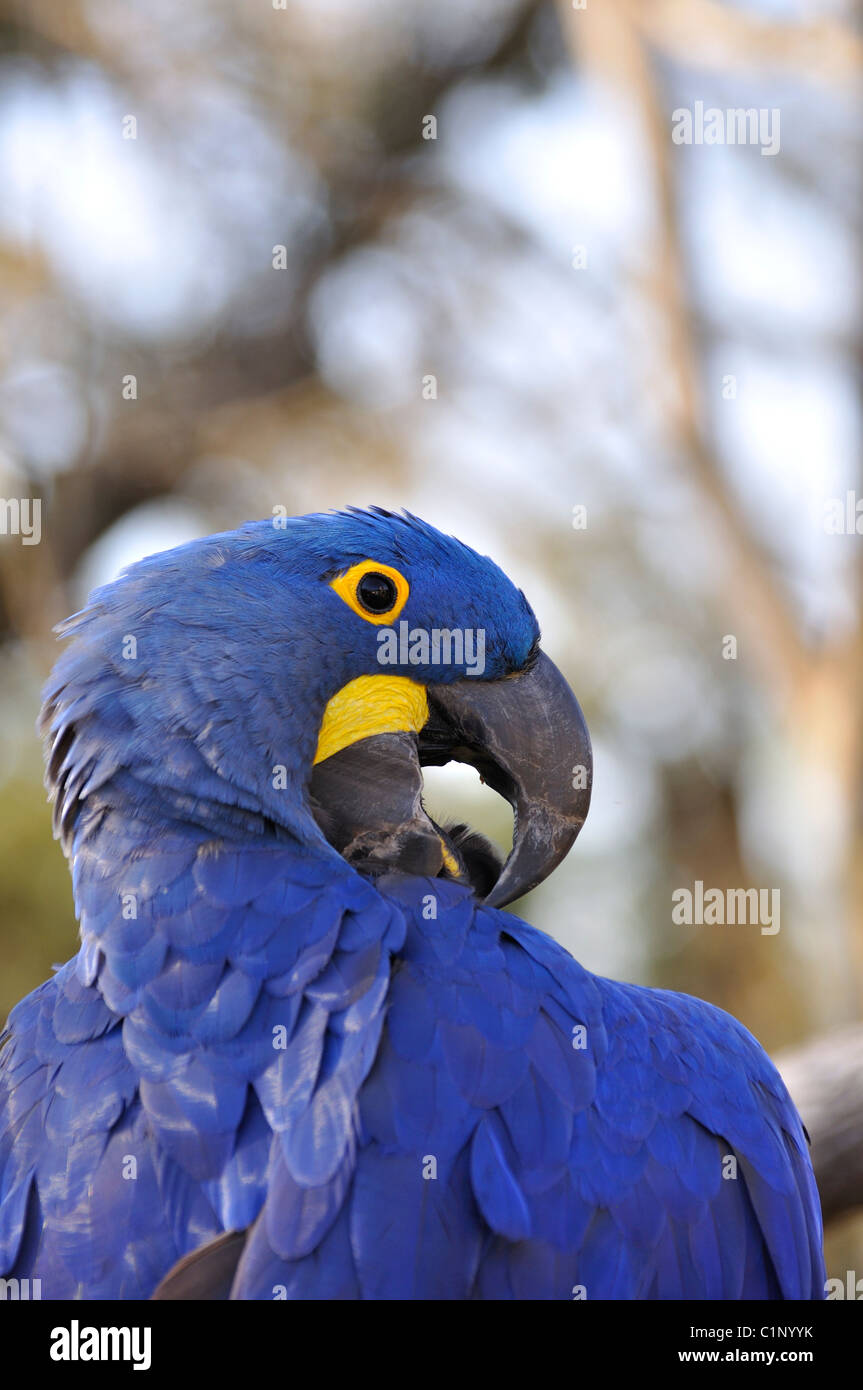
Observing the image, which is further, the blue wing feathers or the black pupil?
the black pupil

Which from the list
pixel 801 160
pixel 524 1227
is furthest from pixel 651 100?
pixel 524 1227

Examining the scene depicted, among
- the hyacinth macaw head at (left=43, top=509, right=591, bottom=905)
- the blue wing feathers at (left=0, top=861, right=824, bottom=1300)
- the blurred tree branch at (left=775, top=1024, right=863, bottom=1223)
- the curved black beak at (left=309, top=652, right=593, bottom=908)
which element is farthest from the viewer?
the blurred tree branch at (left=775, top=1024, right=863, bottom=1223)

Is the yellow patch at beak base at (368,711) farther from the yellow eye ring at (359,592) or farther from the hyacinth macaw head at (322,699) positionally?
the yellow eye ring at (359,592)

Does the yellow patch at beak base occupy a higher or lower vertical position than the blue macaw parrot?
higher

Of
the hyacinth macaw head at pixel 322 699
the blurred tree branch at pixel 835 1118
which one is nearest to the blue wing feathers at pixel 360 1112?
the hyacinth macaw head at pixel 322 699

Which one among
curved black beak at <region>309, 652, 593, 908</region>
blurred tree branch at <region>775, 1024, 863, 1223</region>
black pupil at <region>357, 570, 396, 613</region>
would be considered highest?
black pupil at <region>357, 570, 396, 613</region>

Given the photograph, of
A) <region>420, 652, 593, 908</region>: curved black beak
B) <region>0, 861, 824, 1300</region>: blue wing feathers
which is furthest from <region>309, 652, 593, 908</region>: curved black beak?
<region>0, 861, 824, 1300</region>: blue wing feathers

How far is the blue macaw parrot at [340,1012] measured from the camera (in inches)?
62.4

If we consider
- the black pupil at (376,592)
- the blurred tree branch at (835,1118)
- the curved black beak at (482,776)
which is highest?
the black pupil at (376,592)

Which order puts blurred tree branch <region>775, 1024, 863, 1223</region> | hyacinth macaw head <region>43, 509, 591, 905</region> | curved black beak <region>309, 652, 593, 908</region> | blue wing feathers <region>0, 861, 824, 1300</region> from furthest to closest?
blurred tree branch <region>775, 1024, 863, 1223</region>
curved black beak <region>309, 652, 593, 908</region>
hyacinth macaw head <region>43, 509, 591, 905</region>
blue wing feathers <region>0, 861, 824, 1300</region>

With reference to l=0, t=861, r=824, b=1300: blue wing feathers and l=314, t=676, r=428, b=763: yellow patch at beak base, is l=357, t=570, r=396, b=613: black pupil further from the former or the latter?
l=0, t=861, r=824, b=1300: blue wing feathers

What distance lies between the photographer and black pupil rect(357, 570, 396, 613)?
2035 mm

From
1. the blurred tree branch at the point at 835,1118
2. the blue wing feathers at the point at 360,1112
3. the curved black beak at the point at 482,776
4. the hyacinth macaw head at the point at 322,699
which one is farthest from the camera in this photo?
the blurred tree branch at the point at 835,1118
